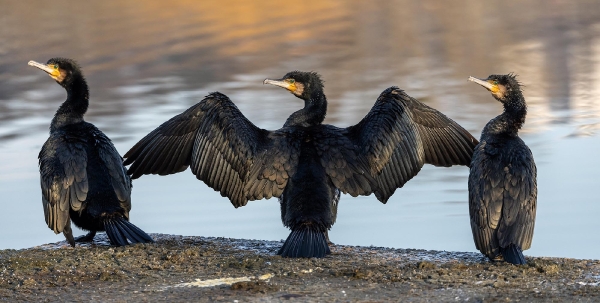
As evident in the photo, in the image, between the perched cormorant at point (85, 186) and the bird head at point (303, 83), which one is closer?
the perched cormorant at point (85, 186)

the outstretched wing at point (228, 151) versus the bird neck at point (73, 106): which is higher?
the bird neck at point (73, 106)

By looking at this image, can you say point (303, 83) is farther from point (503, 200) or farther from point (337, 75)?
point (337, 75)

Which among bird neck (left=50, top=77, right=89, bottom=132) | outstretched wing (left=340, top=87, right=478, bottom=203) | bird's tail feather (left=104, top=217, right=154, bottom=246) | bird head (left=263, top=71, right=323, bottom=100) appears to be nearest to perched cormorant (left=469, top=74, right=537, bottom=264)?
outstretched wing (left=340, top=87, right=478, bottom=203)

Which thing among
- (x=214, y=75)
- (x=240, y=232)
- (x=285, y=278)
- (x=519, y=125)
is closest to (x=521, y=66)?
(x=214, y=75)

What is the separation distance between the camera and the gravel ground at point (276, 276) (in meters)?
6.57

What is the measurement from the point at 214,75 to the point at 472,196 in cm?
1282

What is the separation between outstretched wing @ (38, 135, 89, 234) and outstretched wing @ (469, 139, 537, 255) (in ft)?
9.66

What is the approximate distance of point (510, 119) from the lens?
7980mm

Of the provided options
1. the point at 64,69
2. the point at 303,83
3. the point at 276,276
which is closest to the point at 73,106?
the point at 64,69

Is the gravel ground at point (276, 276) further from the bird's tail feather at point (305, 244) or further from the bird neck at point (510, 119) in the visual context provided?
the bird neck at point (510, 119)

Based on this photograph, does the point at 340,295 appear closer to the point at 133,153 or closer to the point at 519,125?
the point at 519,125

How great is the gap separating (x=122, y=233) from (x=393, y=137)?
2.22 m

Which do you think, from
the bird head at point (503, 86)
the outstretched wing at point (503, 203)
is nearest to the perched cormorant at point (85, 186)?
the outstretched wing at point (503, 203)

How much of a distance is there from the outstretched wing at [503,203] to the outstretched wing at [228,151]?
1486 millimetres
